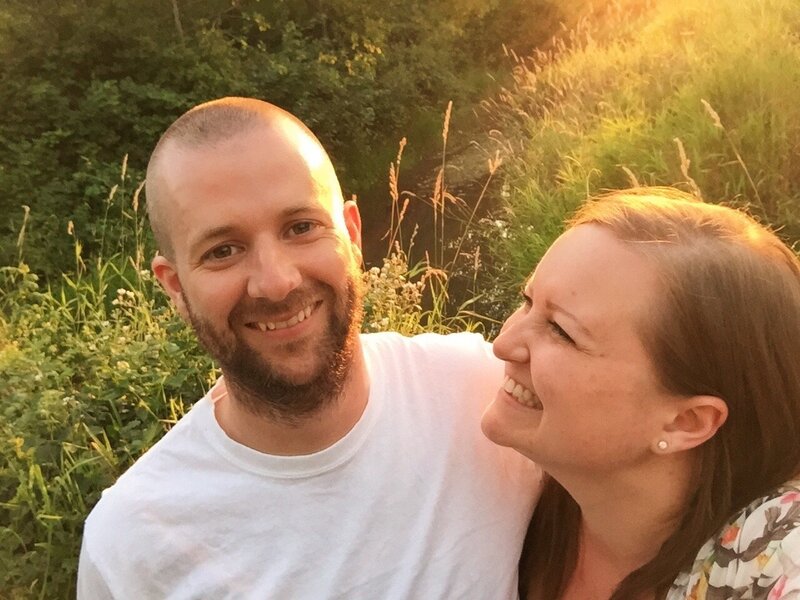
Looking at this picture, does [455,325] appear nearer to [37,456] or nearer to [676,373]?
[37,456]

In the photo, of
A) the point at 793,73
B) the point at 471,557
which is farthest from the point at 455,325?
the point at 471,557

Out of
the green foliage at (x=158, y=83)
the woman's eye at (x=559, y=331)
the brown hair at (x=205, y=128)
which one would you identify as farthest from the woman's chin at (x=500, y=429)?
the green foliage at (x=158, y=83)

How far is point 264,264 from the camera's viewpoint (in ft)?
5.42

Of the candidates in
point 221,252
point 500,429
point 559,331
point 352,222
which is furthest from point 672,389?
point 221,252

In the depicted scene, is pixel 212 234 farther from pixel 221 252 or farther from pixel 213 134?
pixel 213 134

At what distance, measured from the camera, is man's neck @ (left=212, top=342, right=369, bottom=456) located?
66.1 inches

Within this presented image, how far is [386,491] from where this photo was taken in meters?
1.68

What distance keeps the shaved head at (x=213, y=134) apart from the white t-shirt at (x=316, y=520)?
0.48 m

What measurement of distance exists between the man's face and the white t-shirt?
16 cm

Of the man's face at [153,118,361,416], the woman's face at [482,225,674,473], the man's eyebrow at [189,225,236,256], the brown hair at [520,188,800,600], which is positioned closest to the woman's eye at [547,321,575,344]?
the woman's face at [482,225,674,473]

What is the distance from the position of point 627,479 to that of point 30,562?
7.00 feet

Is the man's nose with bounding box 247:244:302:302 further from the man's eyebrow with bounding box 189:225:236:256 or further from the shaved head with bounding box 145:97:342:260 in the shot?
the shaved head with bounding box 145:97:342:260

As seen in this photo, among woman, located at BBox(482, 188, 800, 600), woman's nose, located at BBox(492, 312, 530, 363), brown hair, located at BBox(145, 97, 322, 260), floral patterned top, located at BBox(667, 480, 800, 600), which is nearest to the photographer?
floral patterned top, located at BBox(667, 480, 800, 600)

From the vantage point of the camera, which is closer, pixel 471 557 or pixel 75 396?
pixel 471 557
